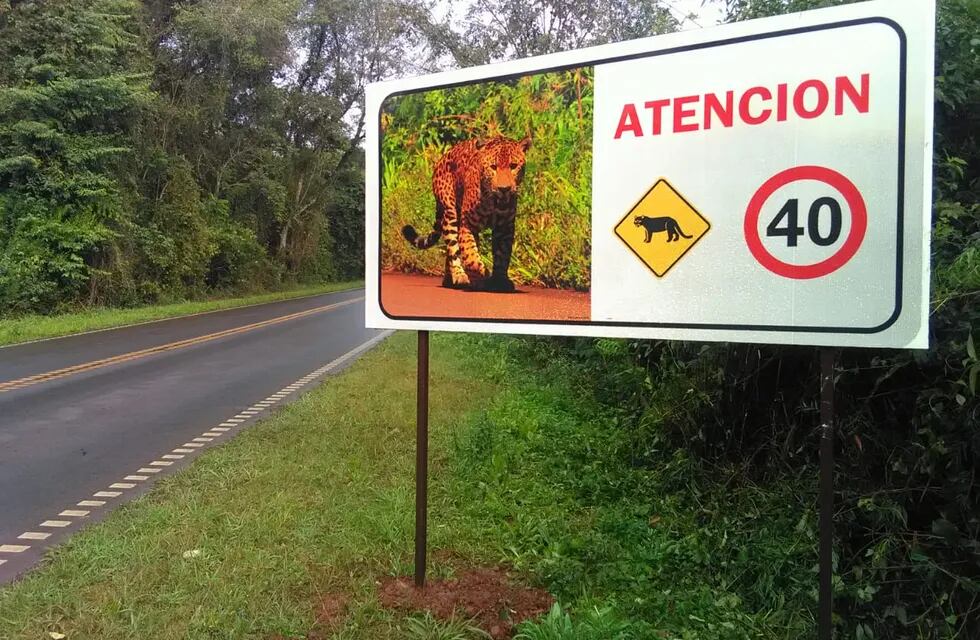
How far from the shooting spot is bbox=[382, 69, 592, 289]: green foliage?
124 inches

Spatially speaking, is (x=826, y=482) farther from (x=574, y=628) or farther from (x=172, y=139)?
(x=172, y=139)

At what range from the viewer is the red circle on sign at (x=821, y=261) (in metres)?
2.52

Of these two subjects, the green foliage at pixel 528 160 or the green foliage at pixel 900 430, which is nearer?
the green foliage at pixel 900 430

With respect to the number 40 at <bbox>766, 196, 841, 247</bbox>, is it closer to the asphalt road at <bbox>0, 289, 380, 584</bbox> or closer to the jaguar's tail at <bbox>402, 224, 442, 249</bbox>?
the jaguar's tail at <bbox>402, 224, 442, 249</bbox>

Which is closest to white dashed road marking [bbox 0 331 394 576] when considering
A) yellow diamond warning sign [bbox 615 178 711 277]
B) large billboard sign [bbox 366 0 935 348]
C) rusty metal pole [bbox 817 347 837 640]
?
large billboard sign [bbox 366 0 935 348]

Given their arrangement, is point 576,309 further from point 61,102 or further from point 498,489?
point 61,102

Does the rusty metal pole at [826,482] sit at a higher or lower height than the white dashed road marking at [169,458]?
higher

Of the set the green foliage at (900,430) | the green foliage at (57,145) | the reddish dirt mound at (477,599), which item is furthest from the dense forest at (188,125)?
the reddish dirt mound at (477,599)

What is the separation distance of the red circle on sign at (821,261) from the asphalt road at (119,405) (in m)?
4.05

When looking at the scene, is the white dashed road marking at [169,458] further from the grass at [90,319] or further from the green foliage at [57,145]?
the green foliage at [57,145]

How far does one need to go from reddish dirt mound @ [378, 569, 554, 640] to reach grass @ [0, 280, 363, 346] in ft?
43.7

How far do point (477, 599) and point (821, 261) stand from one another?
2.14 meters

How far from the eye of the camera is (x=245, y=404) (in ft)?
27.6

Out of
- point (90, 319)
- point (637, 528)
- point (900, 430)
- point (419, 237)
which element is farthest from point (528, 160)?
point (90, 319)
